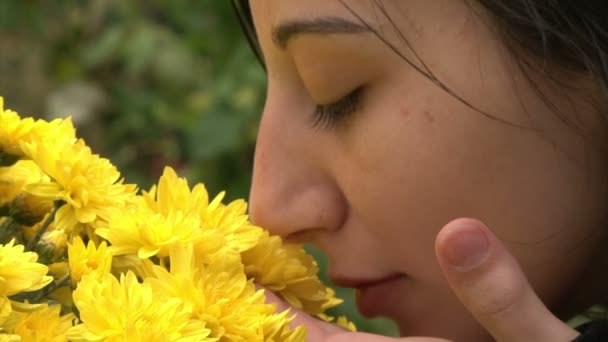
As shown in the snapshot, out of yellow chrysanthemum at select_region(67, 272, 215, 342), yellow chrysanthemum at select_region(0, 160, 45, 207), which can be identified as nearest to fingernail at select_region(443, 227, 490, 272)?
yellow chrysanthemum at select_region(67, 272, 215, 342)

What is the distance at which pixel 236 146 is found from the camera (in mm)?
2062

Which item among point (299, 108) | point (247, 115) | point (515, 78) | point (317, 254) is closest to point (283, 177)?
point (299, 108)

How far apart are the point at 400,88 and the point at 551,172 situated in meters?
0.11

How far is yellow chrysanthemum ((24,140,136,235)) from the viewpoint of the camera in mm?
687

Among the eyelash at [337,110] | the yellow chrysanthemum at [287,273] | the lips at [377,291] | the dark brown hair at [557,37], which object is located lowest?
the lips at [377,291]

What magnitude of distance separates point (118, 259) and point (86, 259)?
2cm

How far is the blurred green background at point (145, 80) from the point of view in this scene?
2.07m

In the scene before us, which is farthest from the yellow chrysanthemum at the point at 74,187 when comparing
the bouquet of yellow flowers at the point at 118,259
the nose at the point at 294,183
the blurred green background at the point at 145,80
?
the blurred green background at the point at 145,80

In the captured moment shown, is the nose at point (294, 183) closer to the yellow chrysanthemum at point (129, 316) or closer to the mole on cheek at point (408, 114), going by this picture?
the mole on cheek at point (408, 114)

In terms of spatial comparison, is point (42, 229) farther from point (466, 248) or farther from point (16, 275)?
point (466, 248)

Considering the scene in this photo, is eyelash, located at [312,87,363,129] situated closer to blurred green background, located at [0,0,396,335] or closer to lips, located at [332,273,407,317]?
lips, located at [332,273,407,317]

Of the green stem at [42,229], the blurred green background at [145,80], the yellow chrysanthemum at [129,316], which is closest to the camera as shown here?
the yellow chrysanthemum at [129,316]

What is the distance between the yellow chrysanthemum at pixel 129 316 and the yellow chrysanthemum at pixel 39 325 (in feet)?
0.04

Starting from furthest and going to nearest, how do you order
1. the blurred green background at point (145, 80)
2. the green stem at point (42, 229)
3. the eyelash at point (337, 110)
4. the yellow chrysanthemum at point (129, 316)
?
1. the blurred green background at point (145, 80)
2. the eyelash at point (337, 110)
3. the green stem at point (42, 229)
4. the yellow chrysanthemum at point (129, 316)
